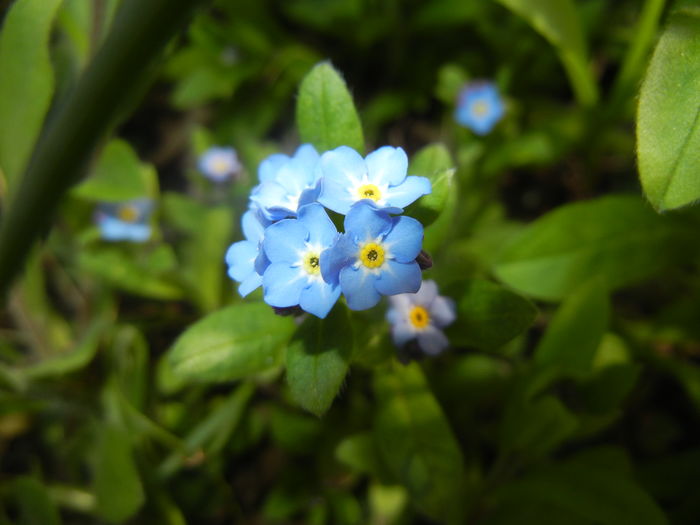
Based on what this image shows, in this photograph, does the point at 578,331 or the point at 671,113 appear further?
the point at 578,331

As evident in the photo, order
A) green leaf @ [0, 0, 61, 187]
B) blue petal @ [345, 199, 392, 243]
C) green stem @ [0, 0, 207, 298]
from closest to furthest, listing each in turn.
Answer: green stem @ [0, 0, 207, 298], blue petal @ [345, 199, 392, 243], green leaf @ [0, 0, 61, 187]

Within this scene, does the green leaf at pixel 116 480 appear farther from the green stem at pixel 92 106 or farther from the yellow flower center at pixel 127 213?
the yellow flower center at pixel 127 213

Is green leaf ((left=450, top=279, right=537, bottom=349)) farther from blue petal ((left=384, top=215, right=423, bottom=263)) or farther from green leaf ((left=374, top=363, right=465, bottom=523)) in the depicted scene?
blue petal ((left=384, top=215, right=423, bottom=263))

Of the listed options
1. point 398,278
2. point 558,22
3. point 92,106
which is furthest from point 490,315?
point 558,22

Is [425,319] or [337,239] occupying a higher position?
[337,239]

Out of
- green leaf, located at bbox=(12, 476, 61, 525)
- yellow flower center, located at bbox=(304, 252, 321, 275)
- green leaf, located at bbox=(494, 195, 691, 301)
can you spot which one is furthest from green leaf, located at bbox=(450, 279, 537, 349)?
green leaf, located at bbox=(12, 476, 61, 525)

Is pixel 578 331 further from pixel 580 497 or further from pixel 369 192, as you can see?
pixel 369 192

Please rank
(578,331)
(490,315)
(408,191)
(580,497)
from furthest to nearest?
1. (578,331)
2. (580,497)
3. (490,315)
4. (408,191)
